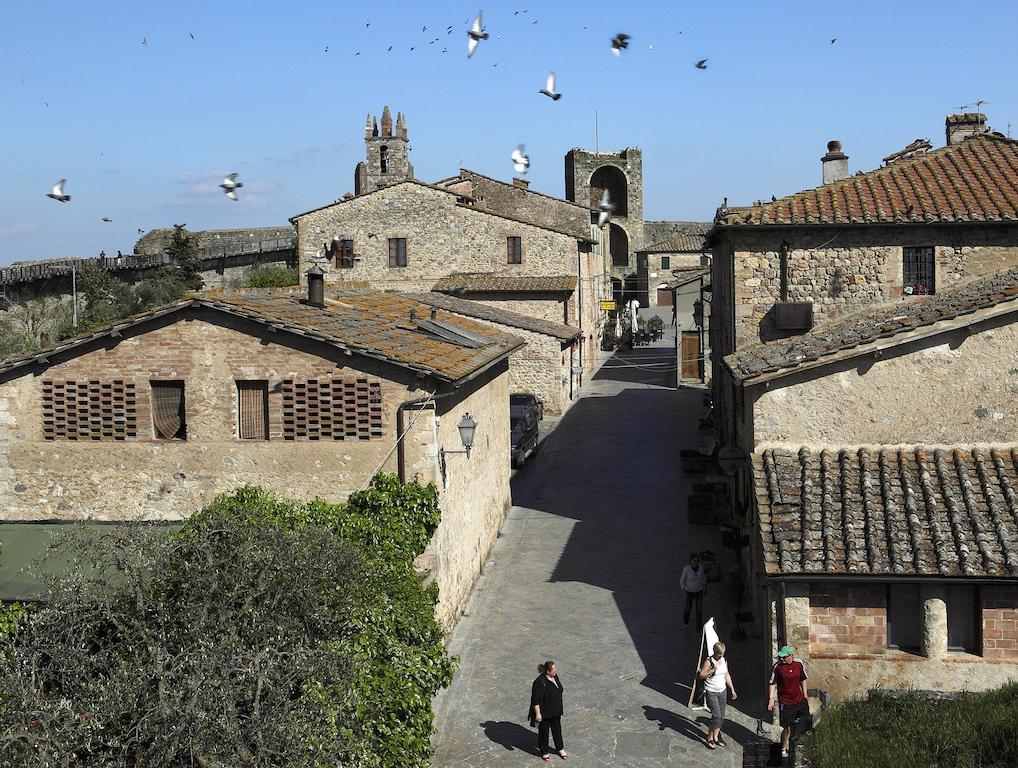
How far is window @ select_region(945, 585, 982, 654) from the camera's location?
12414 millimetres

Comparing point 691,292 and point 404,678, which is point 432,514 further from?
point 691,292

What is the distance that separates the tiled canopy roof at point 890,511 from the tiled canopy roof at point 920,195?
6.71 m

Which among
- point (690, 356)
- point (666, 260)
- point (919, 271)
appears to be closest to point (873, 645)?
point (919, 271)

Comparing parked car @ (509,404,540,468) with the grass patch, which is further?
parked car @ (509,404,540,468)

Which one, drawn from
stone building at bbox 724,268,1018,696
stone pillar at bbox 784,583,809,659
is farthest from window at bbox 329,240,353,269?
stone pillar at bbox 784,583,809,659

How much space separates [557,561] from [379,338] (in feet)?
21.7

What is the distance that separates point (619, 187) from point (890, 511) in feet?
234

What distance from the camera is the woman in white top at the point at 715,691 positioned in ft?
40.0

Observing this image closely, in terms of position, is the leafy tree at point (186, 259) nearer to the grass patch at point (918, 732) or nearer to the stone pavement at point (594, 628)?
the stone pavement at point (594, 628)

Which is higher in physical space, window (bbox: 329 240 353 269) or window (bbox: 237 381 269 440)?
window (bbox: 329 240 353 269)

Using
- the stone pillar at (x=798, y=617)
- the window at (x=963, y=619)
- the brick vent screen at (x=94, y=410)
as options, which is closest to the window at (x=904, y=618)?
the window at (x=963, y=619)

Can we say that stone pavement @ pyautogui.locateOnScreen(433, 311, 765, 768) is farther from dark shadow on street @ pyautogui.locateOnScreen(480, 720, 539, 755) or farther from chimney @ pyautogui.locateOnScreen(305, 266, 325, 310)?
chimney @ pyautogui.locateOnScreen(305, 266, 325, 310)

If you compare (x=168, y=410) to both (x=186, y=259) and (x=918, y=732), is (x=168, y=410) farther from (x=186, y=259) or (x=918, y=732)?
(x=186, y=259)

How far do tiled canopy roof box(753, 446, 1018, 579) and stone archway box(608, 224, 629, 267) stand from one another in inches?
2711
